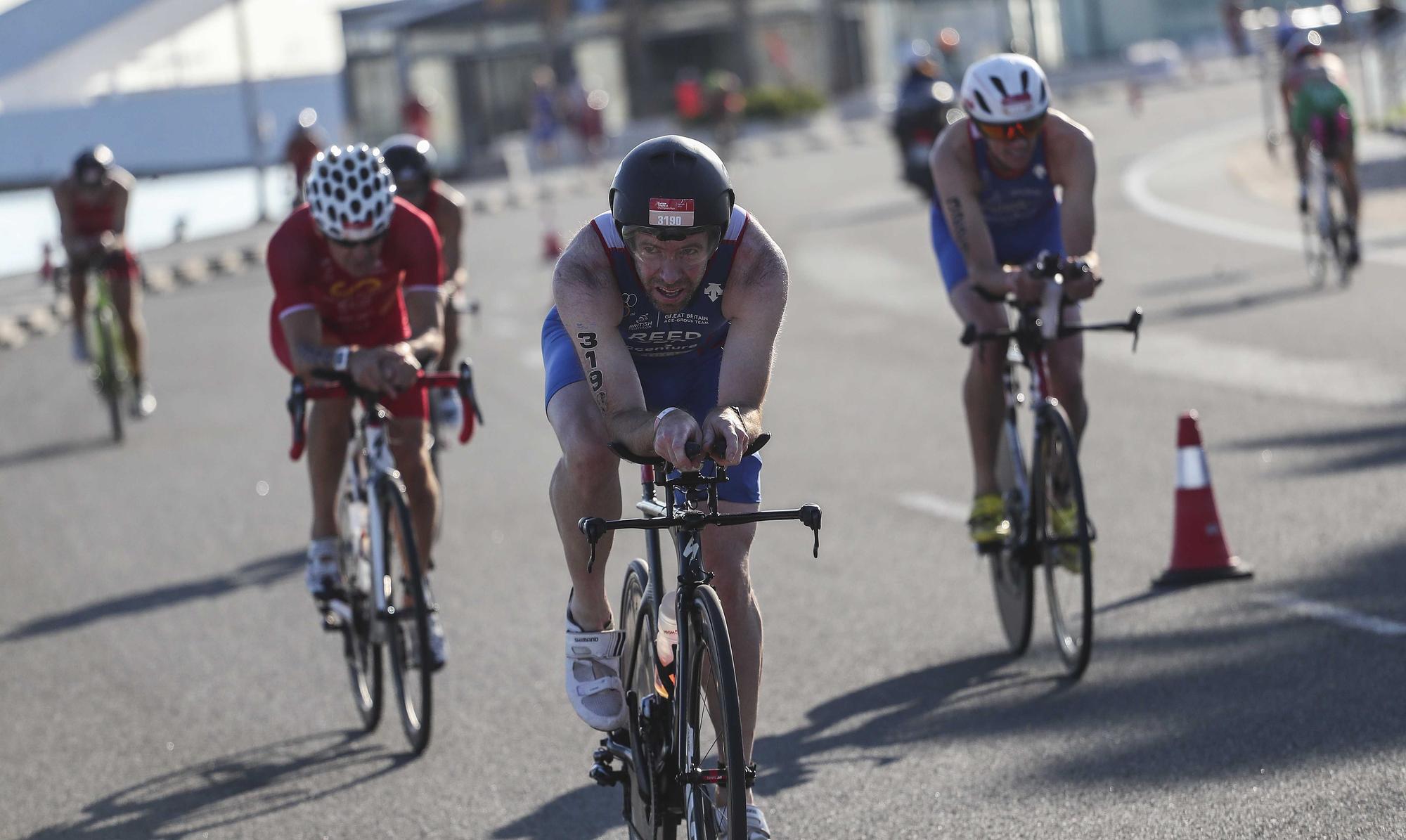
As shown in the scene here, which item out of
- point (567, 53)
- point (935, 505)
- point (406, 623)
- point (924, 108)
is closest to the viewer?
point (406, 623)

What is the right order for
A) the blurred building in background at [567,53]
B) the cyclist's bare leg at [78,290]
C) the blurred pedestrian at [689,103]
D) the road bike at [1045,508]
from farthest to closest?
1. the blurred building in background at [567,53]
2. the blurred pedestrian at [689,103]
3. the cyclist's bare leg at [78,290]
4. the road bike at [1045,508]

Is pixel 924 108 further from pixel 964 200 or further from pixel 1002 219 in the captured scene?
pixel 964 200

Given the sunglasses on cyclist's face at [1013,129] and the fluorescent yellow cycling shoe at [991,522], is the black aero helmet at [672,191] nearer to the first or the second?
the sunglasses on cyclist's face at [1013,129]

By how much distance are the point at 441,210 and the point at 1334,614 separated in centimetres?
510

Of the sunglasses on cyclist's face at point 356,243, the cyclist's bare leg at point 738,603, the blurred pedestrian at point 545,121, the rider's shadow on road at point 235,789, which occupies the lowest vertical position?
the rider's shadow on road at point 235,789

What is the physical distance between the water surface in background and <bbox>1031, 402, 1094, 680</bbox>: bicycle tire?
766 inches

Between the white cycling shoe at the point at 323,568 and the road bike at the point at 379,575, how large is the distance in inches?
1.3

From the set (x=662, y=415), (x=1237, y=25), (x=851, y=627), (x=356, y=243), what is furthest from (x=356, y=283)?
(x=1237, y=25)

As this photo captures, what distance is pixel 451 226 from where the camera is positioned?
10438mm

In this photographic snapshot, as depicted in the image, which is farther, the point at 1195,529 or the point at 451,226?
the point at 451,226

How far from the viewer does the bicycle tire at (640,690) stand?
4.86 metres

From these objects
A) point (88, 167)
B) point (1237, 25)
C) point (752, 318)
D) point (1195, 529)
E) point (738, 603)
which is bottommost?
point (1195, 529)

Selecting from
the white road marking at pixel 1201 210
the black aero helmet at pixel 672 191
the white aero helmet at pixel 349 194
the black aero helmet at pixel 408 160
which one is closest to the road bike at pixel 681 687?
the black aero helmet at pixel 672 191

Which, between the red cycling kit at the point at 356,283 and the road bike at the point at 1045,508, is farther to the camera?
the red cycling kit at the point at 356,283
